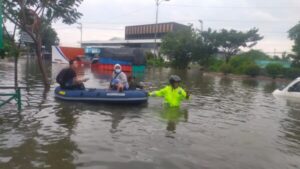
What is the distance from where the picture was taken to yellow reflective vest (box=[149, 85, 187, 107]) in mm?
12312

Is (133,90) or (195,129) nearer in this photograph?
(195,129)

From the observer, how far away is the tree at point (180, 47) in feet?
179

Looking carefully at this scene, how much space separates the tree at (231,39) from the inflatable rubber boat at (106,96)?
131 feet

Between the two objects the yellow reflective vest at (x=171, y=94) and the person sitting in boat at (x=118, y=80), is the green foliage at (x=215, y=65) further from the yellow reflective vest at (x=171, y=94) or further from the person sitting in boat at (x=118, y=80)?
the yellow reflective vest at (x=171, y=94)

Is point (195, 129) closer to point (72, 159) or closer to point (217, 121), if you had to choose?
point (217, 121)

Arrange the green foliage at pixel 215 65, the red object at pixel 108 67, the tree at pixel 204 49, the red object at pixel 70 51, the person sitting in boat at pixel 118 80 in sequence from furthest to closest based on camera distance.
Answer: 1. the tree at pixel 204 49
2. the red object at pixel 70 51
3. the green foliage at pixel 215 65
4. the red object at pixel 108 67
5. the person sitting in boat at pixel 118 80

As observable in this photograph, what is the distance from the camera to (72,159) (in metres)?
6.43

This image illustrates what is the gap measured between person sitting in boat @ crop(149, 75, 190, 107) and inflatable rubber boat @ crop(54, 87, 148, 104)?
20.1 inches

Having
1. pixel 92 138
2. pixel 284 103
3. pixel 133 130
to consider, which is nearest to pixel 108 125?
pixel 133 130

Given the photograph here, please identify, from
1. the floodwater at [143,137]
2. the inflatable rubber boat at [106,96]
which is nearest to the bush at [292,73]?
the floodwater at [143,137]

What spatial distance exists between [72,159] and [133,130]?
2.77m

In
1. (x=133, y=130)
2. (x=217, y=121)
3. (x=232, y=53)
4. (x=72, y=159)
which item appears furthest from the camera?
(x=232, y=53)

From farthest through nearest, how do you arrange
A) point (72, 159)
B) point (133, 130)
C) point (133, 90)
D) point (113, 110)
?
point (133, 90)
point (113, 110)
point (133, 130)
point (72, 159)

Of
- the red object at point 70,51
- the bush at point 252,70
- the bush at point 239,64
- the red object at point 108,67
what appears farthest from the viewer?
the red object at point 70,51
